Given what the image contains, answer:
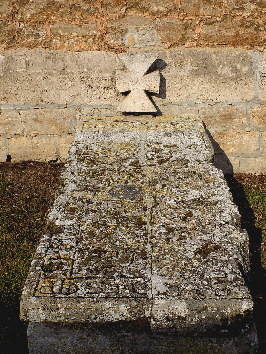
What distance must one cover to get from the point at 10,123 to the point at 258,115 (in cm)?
237

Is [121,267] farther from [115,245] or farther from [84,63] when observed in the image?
[84,63]

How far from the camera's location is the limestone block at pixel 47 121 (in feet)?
12.8

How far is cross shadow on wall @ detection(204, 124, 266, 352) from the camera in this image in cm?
244

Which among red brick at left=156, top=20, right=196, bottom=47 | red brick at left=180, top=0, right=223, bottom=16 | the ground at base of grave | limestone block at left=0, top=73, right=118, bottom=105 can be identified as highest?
red brick at left=180, top=0, right=223, bottom=16

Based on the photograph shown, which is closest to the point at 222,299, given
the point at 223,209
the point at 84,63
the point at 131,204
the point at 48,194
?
the point at 223,209

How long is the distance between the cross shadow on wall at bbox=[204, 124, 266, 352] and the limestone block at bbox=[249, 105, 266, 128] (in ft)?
1.35

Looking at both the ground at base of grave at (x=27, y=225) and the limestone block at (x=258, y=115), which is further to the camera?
the limestone block at (x=258, y=115)

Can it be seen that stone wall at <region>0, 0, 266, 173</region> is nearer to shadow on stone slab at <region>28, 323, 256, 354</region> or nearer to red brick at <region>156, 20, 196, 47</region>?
red brick at <region>156, 20, 196, 47</region>

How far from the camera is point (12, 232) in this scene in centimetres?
321

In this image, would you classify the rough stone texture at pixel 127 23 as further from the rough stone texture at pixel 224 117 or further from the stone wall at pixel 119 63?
the rough stone texture at pixel 224 117

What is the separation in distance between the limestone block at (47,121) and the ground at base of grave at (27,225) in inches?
13.6

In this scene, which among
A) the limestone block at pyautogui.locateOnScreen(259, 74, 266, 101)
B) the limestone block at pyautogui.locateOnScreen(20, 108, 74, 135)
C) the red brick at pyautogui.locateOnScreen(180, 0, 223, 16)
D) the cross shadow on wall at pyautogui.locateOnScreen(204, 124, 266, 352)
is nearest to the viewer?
the cross shadow on wall at pyautogui.locateOnScreen(204, 124, 266, 352)

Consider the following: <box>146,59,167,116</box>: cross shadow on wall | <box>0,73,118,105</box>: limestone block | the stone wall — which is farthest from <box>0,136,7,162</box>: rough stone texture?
<box>146,59,167,116</box>: cross shadow on wall

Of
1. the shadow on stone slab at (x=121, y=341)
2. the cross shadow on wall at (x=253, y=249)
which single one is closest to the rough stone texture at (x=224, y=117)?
the cross shadow on wall at (x=253, y=249)
